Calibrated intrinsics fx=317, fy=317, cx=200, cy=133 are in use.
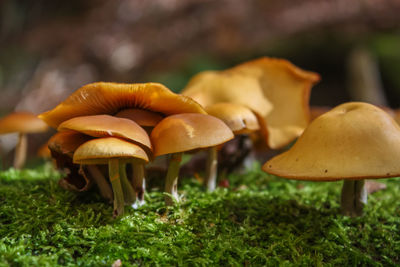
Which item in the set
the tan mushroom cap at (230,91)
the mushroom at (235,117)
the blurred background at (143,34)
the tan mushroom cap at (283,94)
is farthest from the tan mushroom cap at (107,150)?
the blurred background at (143,34)

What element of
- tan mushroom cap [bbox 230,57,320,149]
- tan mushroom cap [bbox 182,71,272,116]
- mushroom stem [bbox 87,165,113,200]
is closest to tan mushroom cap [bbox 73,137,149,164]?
mushroom stem [bbox 87,165,113,200]

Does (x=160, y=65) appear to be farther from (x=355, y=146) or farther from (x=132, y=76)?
(x=355, y=146)

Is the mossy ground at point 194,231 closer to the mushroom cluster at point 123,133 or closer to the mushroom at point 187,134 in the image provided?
the mushroom cluster at point 123,133

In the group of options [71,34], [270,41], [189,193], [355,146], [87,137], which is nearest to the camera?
[355,146]

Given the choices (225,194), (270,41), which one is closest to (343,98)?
(270,41)

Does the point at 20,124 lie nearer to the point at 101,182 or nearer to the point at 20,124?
the point at 20,124

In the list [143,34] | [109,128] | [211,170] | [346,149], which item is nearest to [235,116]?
[211,170]

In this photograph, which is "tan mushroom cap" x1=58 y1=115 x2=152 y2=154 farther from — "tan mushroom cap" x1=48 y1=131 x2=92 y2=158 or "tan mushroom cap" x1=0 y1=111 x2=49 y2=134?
"tan mushroom cap" x1=0 y1=111 x2=49 y2=134
